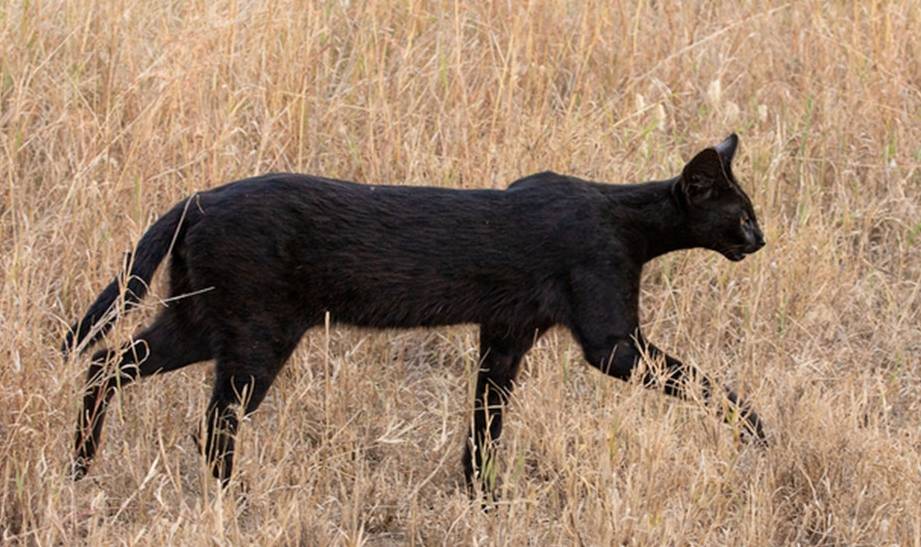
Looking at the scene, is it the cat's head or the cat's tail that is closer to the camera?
the cat's tail

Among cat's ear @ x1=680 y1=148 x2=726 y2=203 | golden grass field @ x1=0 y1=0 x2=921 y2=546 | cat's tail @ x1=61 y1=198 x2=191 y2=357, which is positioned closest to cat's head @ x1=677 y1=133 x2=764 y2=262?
cat's ear @ x1=680 y1=148 x2=726 y2=203

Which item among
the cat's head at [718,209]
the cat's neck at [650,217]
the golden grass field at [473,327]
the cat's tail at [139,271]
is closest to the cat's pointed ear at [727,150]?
the cat's head at [718,209]

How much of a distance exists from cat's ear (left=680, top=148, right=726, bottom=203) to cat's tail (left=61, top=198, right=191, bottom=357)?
1.51 metres

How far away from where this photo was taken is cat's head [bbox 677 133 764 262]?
15.1 feet

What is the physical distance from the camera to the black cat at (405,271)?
14.0 feet

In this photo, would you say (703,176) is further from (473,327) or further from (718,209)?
(473,327)

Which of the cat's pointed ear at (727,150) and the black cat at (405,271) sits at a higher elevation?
the cat's pointed ear at (727,150)

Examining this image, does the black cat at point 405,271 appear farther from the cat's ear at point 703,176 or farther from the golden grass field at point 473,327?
the golden grass field at point 473,327

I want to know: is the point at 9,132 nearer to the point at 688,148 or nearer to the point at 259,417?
the point at 259,417

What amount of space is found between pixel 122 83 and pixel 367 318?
200cm

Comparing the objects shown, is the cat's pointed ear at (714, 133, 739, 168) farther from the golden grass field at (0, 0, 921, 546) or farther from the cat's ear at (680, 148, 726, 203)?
the golden grass field at (0, 0, 921, 546)

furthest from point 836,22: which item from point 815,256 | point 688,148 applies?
point 815,256

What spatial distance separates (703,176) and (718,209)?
0.13m

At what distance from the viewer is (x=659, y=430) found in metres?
4.17
